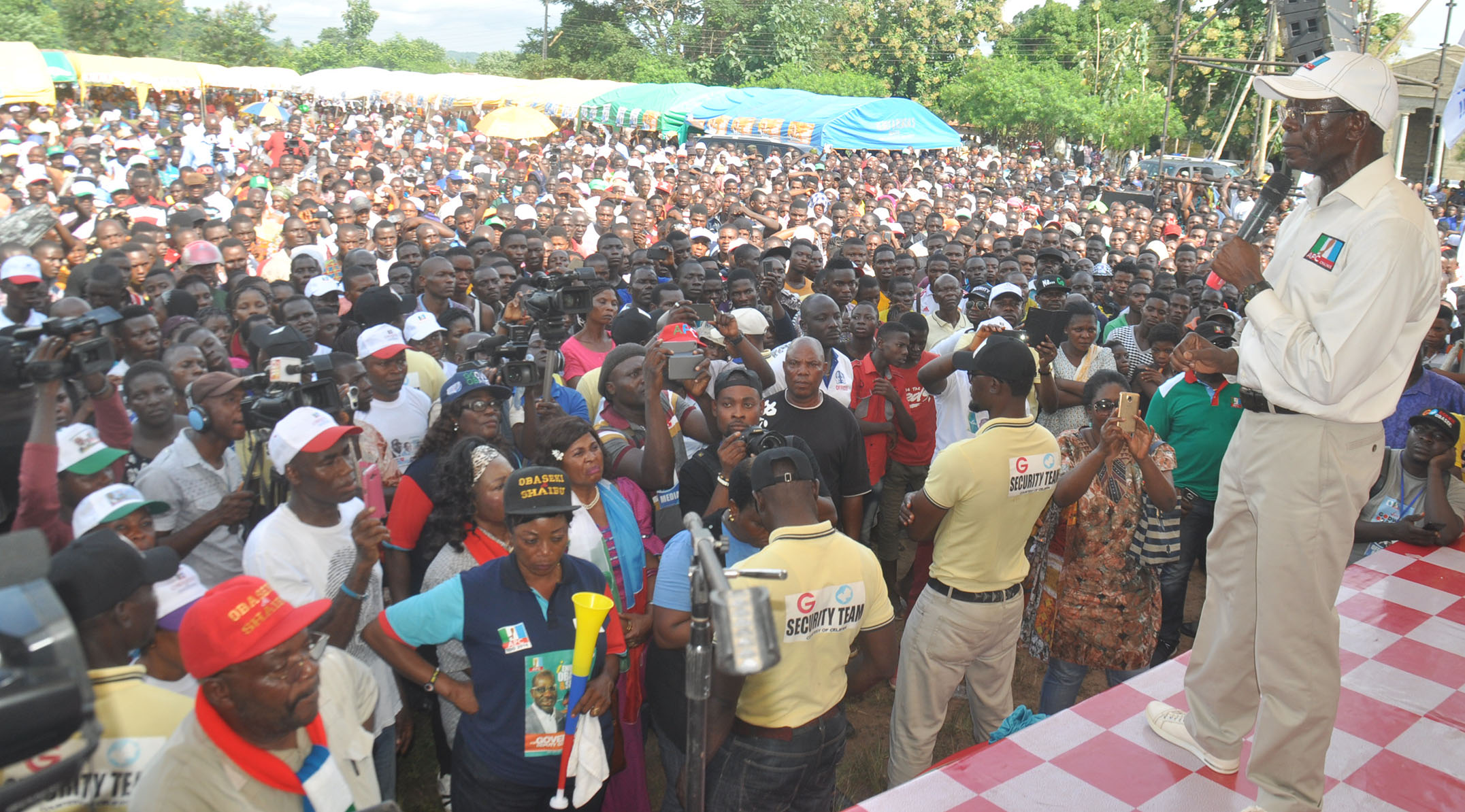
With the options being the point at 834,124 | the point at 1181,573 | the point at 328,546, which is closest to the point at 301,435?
the point at 328,546

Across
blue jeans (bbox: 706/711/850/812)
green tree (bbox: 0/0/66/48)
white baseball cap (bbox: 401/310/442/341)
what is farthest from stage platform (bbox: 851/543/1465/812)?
green tree (bbox: 0/0/66/48)

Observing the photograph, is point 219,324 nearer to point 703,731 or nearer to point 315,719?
point 315,719

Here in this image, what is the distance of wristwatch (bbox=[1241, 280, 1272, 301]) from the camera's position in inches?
103

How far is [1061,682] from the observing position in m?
4.20

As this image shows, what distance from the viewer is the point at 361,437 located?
4.27 metres

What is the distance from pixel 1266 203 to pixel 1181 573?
2812 millimetres

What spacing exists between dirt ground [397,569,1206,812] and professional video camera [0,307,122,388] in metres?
2.07

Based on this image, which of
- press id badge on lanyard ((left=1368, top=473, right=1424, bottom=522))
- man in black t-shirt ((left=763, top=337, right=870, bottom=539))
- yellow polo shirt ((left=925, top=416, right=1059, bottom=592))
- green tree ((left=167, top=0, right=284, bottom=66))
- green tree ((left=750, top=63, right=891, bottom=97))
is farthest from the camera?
green tree ((left=167, top=0, right=284, bottom=66))

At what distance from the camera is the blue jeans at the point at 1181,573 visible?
5035 millimetres

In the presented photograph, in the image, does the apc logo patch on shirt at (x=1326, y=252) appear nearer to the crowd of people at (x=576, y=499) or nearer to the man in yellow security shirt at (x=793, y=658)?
the crowd of people at (x=576, y=499)

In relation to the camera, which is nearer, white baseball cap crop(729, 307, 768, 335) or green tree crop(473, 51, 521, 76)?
white baseball cap crop(729, 307, 768, 335)

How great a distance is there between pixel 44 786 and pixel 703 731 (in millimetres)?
1269

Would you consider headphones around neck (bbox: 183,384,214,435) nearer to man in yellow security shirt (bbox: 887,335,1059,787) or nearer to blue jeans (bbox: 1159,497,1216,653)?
man in yellow security shirt (bbox: 887,335,1059,787)

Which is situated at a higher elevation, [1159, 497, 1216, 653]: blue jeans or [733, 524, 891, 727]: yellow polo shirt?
[733, 524, 891, 727]: yellow polo shirt
